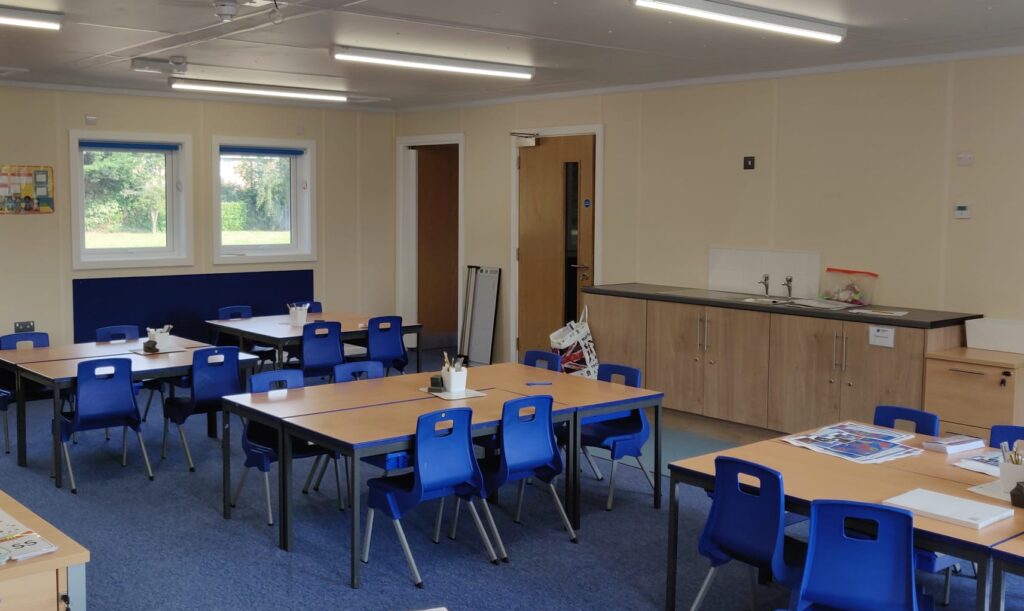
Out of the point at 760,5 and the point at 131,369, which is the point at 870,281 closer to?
the point at 760,5

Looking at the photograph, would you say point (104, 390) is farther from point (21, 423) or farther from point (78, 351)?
point (78, 351)

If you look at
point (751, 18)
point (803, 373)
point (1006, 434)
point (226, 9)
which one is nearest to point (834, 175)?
point (803, 373)

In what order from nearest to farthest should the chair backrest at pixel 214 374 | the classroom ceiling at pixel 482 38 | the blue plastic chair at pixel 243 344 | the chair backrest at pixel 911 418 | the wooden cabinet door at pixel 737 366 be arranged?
the chair backrest at pixel 911 418
the classroom ceiling at pixel 482 38
the chair backrest at pixel 214 374
the wooden cabinet door at pixel 737 366
the blue plastic chair at pixel 243 344

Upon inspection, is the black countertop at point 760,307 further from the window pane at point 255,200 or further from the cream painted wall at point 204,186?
the window pane at point 255,200

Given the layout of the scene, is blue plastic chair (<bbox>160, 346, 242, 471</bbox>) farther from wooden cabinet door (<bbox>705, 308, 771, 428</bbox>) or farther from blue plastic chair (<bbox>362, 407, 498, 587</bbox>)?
wooden cabinet door (<bbox>705, 308, 771, 428</bbox>)

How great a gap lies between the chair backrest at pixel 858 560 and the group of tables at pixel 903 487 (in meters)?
0.13

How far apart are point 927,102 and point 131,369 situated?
6057mm

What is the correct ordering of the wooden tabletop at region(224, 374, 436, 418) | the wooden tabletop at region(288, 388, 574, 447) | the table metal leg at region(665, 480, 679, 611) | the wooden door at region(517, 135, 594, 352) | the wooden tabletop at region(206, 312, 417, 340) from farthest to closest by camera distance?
the wooden door at region(517, 135, 594, 352), the wooden tabletop at region(206, 312, 417, 340), the wooden tabletop at region(224, 374, 436, 418), the wooden tabletop at region(288, 388, 574, 447), the table metal leg at region(665, 480, 679, 611)

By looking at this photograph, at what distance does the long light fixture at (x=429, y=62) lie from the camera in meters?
7.19

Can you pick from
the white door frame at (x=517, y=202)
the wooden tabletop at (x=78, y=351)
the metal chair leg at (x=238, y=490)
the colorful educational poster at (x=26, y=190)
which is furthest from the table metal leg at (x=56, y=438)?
the white door frame at (x=517, y=202)

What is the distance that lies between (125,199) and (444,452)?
6.83 metres

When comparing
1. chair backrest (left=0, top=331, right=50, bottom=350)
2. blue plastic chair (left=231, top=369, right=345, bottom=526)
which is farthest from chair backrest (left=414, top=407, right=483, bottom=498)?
chair backrest (left=0, top=331, right=50, bottom=350)

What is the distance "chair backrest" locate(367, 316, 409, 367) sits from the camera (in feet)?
27.6

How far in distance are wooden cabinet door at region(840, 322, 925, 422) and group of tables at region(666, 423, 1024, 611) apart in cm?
201
